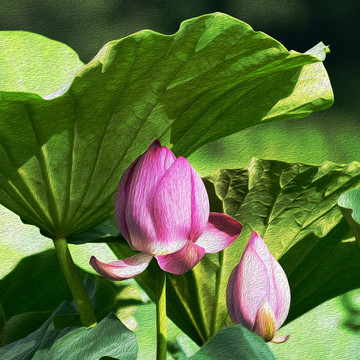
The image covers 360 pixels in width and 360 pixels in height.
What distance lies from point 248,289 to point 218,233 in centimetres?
4

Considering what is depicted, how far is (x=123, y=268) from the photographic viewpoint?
337 mm

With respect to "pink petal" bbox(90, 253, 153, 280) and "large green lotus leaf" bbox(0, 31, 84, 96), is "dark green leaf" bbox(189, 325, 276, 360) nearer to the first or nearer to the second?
"pink petal" bbox(90, 253, 153, 280)

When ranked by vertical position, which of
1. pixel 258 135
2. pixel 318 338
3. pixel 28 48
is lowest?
pixel 318 338

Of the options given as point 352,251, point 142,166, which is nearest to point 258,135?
point 352,251

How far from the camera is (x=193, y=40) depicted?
37 cm

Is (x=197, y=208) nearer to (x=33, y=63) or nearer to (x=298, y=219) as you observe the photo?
(x=298, y=219)

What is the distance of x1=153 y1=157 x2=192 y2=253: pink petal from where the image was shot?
0.33m

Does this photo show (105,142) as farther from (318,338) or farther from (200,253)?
(318,338)

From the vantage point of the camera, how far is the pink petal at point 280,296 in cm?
36

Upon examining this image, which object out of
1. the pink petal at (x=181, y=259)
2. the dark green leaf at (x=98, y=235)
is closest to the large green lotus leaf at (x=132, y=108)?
the dark green leaf at (x=98, y=235)

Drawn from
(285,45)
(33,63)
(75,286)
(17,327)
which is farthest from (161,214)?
(285,45)

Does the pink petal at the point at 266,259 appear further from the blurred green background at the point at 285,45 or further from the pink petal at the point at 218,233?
the blurred green background at the point at 285,45

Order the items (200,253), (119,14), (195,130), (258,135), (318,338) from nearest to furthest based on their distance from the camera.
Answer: (200,253) < (195,130) < (318,338) < (258,135) < (119,14)

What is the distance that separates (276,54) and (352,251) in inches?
7.7
